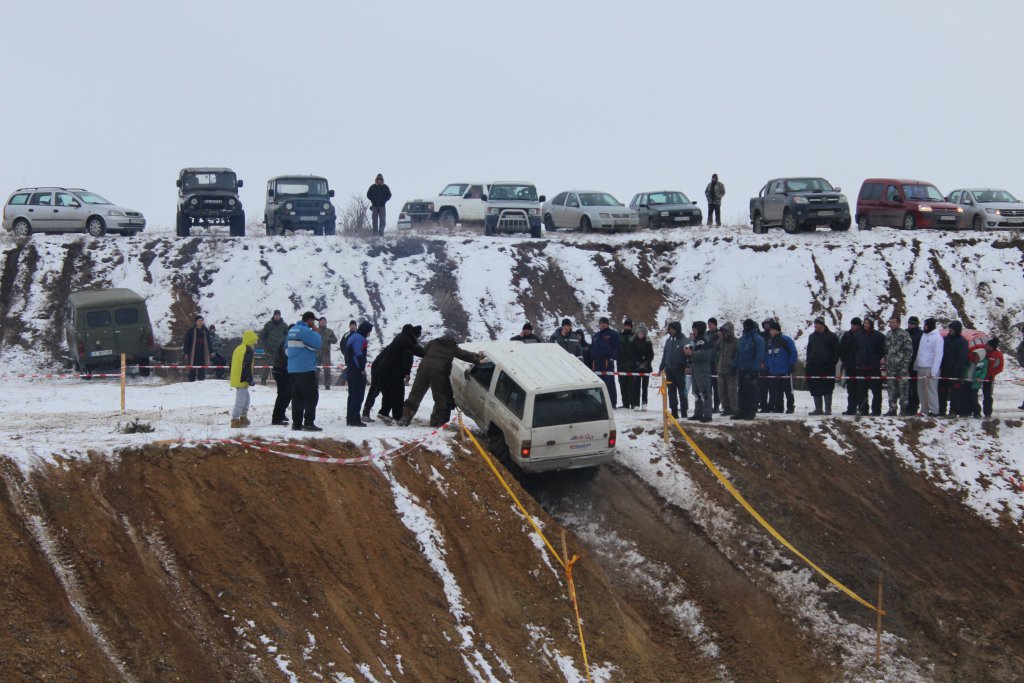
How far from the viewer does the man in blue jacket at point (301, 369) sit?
16328 mm

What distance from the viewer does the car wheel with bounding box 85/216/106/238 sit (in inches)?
1314

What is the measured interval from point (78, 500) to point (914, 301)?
76.2 ft

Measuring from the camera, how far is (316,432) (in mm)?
16281

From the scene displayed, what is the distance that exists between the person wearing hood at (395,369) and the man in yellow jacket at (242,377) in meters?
1.83

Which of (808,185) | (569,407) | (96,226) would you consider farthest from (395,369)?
(808,185)

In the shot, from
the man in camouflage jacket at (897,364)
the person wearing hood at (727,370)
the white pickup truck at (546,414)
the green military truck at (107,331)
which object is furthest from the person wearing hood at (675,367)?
the green military truck at (107,331)

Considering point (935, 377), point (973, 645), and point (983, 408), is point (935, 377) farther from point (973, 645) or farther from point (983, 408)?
point (973, 645)

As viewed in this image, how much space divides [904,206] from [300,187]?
700 inches

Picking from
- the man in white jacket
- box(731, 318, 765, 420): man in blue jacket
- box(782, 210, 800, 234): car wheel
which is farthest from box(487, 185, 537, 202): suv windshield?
the man in white jacket

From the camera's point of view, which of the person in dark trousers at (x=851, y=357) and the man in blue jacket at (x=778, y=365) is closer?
the man in blue jacket at (x=778, y=365)

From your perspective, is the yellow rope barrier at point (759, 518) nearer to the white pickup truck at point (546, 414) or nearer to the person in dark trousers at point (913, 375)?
the white pickup truck at point (546, 414)

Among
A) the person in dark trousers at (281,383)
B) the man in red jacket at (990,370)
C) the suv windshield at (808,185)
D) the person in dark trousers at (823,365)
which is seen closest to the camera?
the person in dark trousers at (281,383)

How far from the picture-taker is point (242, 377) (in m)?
17.0

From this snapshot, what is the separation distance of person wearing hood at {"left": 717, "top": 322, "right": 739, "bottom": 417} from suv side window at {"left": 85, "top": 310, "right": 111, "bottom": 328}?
1389 centimetres
